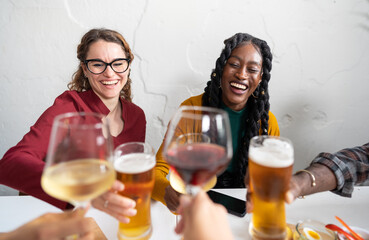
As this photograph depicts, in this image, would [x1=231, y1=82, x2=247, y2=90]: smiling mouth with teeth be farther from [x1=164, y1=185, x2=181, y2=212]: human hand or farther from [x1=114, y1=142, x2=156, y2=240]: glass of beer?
[x1=114, y1=142, x2=156, y2=240]: glass of beer

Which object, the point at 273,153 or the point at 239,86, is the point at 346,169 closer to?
the point at 273,153

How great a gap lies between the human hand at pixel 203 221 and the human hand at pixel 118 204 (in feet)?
0.80

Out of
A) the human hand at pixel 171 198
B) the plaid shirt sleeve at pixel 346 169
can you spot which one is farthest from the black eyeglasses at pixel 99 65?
the plaid shirt sleeve at pixel 346 169

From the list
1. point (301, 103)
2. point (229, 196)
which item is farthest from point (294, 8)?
point (229, 196)

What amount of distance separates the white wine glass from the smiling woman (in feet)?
2.89

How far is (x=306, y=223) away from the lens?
974 millimetres

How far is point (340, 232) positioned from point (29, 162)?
1.27 meters

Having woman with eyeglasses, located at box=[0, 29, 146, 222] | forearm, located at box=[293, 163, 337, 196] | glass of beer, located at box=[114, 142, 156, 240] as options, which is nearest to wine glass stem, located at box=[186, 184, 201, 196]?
glass of beer, located at box=[114, 142, 156, 240]

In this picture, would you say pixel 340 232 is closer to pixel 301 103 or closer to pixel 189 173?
pixel 189 173

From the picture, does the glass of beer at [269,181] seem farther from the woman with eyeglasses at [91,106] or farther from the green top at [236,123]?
the green top at [236,123]

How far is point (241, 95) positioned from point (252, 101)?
0.65 ft

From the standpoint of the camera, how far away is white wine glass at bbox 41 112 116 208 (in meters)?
0.59

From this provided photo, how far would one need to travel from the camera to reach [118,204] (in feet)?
2.50

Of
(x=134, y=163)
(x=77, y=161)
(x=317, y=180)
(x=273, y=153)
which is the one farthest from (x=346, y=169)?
(x=77, y=161)
